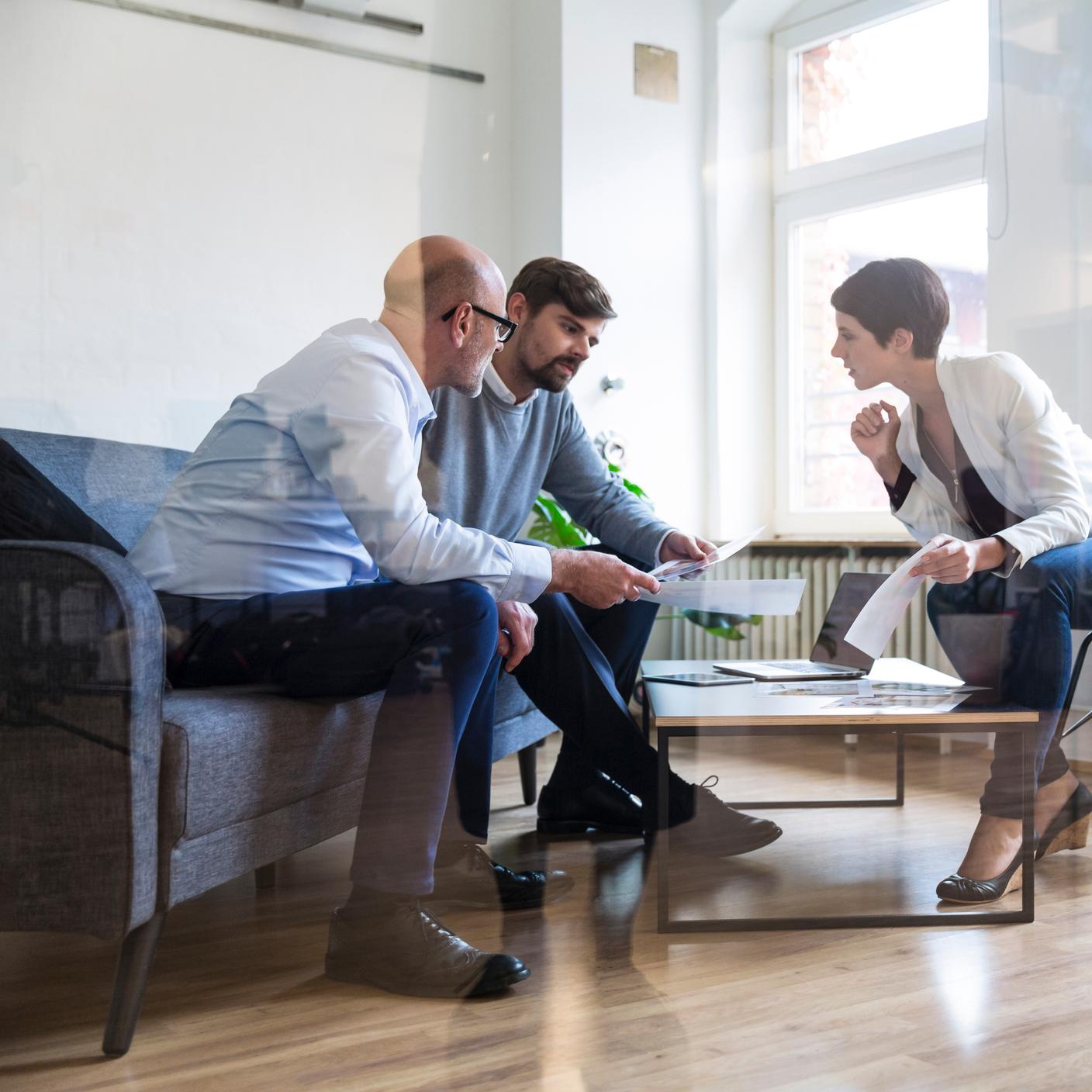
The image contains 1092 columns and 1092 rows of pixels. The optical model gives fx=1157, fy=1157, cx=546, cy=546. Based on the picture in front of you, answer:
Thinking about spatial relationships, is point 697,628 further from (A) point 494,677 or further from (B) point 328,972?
(B) point 328,972

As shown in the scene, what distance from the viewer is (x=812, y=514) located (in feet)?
3.77

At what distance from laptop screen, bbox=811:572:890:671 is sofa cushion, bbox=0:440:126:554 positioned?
68cm

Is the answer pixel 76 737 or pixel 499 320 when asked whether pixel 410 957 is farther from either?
pixel 499 320

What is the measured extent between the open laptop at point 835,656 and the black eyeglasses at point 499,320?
16.2 inches

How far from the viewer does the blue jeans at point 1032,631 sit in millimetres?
1122

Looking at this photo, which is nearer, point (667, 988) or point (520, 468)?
point (667, 988)

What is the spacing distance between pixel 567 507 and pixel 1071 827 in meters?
0.68

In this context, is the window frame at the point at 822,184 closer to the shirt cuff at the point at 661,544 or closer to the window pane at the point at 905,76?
the window pane at the point at 905,76

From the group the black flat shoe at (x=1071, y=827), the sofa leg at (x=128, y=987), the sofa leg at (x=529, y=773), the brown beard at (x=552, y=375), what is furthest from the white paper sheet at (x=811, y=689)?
the sofa leg at (x=128, y=987)

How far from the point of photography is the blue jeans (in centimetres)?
112

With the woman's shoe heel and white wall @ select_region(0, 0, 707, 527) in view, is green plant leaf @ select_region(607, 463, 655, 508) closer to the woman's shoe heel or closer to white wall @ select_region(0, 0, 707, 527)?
white wall @ select_region(0, 0, 707, 527)

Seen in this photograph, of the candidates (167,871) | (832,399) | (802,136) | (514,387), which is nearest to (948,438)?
(832,399)

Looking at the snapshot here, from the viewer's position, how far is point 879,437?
1129 mm

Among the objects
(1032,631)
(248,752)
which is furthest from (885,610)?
(248,752)
